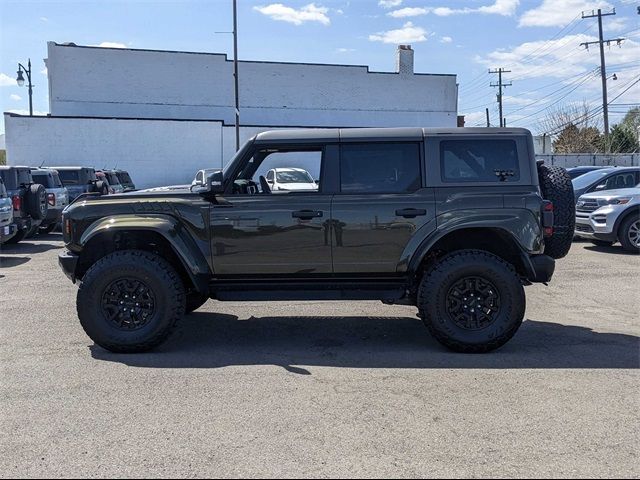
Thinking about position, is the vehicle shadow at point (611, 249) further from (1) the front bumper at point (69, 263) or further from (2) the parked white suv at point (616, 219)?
(1) the front bumper at point (69, 263)

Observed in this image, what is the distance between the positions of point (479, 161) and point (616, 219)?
313 inches

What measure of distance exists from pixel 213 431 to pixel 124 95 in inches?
1558

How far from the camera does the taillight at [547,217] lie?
5883 millimetres

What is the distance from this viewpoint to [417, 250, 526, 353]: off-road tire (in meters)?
5.85

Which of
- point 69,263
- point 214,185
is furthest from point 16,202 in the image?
point 214,185

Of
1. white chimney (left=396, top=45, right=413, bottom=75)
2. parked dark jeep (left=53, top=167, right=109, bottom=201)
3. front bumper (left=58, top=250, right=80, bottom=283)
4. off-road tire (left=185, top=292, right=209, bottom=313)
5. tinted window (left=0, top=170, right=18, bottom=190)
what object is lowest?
off-road tire (left=185, top=292, right=209, bottom=313)

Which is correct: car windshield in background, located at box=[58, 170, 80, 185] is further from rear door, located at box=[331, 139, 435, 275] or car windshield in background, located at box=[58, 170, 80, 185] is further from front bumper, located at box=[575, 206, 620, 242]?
rear door, located at box=[331, 139, 435, 275]

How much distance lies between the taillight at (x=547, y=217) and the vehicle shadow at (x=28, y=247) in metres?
11.3

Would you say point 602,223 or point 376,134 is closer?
point 376,134

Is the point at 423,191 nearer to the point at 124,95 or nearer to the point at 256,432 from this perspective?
the point at 256,432

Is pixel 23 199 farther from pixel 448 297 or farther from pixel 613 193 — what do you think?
pixel 613 193

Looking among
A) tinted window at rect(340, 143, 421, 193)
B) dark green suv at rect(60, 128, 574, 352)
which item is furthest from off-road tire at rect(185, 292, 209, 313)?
tinted window at rect(340, 143, 421, 193)

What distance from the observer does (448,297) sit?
5918 millimetres

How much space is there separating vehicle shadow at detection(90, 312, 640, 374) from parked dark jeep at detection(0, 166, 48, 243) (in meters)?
8.23
